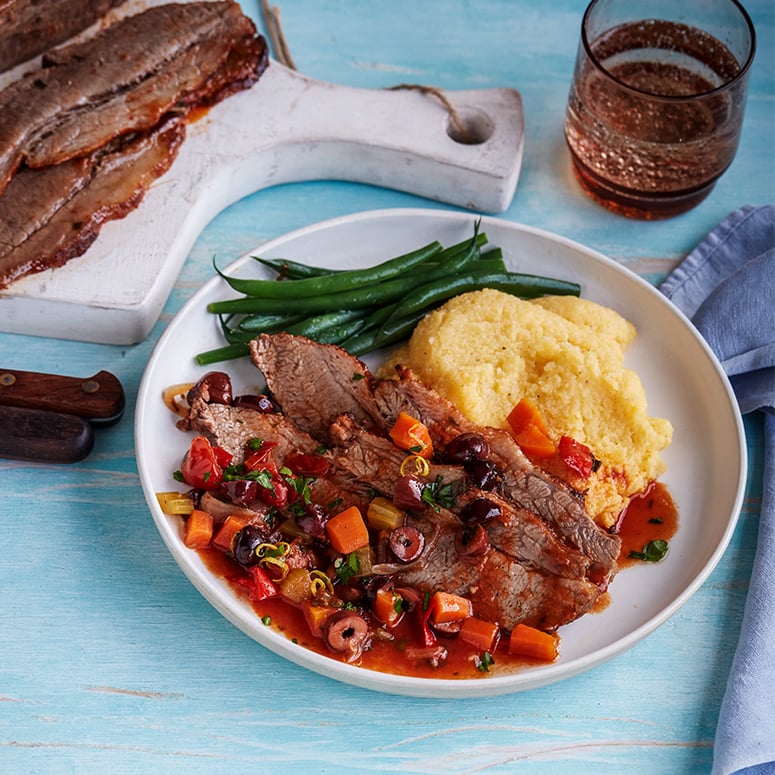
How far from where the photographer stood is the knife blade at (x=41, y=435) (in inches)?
201

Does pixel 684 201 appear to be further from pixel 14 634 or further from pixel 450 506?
pixel 14 634

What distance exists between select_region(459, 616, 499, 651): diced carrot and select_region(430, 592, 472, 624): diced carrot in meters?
0.05

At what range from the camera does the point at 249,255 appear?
5.66 metres

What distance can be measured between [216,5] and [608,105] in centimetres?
244

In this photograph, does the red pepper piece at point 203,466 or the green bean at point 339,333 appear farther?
the green bean at point 339,333

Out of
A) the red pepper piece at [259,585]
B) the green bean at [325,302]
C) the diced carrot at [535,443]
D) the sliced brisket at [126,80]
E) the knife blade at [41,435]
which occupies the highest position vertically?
the sliced brisket at [126,80]

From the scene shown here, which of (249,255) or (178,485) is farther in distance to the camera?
(249,255)

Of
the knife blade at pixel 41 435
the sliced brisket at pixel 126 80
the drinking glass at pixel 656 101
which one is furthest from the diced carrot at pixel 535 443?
the sliced brisket at pixel 126 80

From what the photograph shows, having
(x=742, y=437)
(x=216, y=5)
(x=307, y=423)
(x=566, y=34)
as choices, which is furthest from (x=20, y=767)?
(x=566, y=34)

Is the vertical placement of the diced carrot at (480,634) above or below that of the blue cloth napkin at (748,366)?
above

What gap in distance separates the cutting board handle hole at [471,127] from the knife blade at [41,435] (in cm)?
290

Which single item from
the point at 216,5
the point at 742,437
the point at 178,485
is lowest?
the point at 742,437

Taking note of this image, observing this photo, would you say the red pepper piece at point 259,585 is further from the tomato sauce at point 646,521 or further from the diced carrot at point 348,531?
the tomato sauce at point 646,521

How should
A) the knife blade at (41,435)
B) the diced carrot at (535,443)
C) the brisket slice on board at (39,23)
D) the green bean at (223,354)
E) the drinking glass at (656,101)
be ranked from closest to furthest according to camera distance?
the diced carrot at (535,443)
the knife blade at (41,435)
the green bean at (223,354)
the drinking glass at (656,101)
the brisket slice on board at (39,23)
